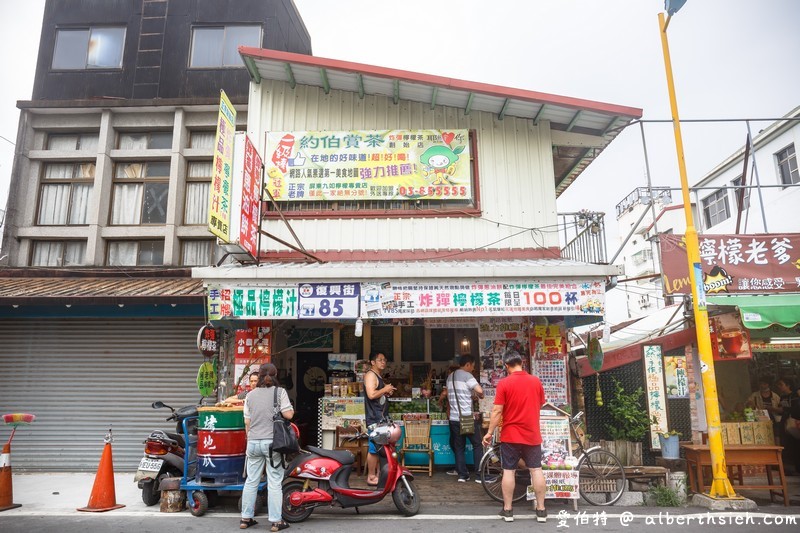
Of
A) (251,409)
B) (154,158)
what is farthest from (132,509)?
(154,158)

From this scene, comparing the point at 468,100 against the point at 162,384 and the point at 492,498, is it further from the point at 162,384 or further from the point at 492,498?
the point at 162,384

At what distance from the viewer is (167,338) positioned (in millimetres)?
10734

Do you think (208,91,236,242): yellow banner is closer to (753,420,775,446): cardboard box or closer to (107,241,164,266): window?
(107,241,164,266): window

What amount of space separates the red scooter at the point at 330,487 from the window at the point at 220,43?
1051 cm

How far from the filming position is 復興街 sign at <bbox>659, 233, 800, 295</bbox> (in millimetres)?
9148

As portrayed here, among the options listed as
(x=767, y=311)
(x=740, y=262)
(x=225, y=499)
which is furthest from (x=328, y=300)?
(x=740, y=262)

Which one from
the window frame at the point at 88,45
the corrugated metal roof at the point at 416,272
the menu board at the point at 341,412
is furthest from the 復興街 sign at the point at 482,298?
the window frame at the point at 88,45

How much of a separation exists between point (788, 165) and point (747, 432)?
16928 mm

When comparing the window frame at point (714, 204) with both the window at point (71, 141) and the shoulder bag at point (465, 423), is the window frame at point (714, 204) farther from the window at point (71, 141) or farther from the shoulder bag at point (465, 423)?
the window at point (71, 141)

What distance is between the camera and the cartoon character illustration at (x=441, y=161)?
995cm

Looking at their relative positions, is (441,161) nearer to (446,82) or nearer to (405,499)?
(446,82)

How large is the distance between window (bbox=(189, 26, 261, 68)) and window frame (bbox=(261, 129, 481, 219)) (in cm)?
552

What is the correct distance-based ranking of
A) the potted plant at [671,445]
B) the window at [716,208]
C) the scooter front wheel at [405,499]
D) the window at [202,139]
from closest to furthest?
the scooter front wheel at [405,499]
the potted plant at [671,445]
the window at [202,139]
the window at [716,208]

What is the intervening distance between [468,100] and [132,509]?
8.98 m
